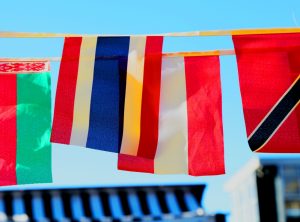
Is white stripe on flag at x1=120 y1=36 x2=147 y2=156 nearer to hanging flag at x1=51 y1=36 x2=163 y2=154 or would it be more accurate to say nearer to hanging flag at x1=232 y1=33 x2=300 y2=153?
hanging flag at x1=51 y1=36 x2=163 y2=154

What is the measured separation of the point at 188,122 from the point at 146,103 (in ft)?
0.90

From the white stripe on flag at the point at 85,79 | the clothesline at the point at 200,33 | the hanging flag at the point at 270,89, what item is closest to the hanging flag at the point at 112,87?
the white stripe on flag at the point at 85,79

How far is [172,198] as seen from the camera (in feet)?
72.5

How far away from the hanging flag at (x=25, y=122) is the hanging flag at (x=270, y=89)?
1.18m

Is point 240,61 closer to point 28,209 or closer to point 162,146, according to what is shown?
point 162,146

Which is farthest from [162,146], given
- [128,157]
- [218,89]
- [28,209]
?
[28,209]

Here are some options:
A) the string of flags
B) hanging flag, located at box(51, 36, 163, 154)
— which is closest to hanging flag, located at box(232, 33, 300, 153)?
the string of flags

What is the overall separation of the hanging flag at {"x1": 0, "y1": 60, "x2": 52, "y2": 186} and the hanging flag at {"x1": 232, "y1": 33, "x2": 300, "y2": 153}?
118 centimetres

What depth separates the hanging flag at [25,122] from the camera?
4090mm

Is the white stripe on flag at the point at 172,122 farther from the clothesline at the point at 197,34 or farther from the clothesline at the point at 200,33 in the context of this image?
the clothesline at the point at 200,33

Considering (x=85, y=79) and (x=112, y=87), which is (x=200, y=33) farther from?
(x=85, y=79)

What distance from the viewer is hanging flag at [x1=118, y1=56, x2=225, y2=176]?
161 inches

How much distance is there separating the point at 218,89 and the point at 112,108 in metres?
0.64

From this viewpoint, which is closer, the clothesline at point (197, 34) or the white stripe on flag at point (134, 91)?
the clothesline at point (197, 34)
